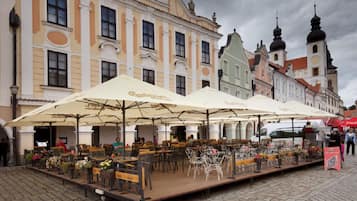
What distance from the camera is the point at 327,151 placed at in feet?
44.1

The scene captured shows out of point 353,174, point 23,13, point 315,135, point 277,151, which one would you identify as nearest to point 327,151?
point 353,174

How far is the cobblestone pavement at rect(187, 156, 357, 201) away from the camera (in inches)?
327

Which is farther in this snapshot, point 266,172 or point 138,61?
point 138,61

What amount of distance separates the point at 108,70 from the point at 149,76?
10.8 feet

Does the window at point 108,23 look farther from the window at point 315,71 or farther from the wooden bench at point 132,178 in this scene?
the window at point 315,71

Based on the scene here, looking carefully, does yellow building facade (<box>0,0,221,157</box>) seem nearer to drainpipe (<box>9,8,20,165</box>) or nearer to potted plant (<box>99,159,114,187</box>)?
drainpipe (<box>9,8,20,165</box>)

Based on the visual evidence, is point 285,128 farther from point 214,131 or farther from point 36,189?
point 36,189

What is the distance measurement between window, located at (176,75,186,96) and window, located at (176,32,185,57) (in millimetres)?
1737

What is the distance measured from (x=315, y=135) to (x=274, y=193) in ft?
30.3

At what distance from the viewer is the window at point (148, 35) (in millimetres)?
22219

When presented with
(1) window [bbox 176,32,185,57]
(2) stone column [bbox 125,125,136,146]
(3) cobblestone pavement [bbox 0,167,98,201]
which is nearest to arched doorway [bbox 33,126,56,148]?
(2) stone column [bbox 125,125,136,146]

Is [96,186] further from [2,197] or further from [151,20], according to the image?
[151,20]

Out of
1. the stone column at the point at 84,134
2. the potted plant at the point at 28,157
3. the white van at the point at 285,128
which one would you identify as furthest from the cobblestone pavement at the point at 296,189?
the white van at the point at 285,128

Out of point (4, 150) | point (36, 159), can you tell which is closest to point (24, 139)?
point (4, 150)
